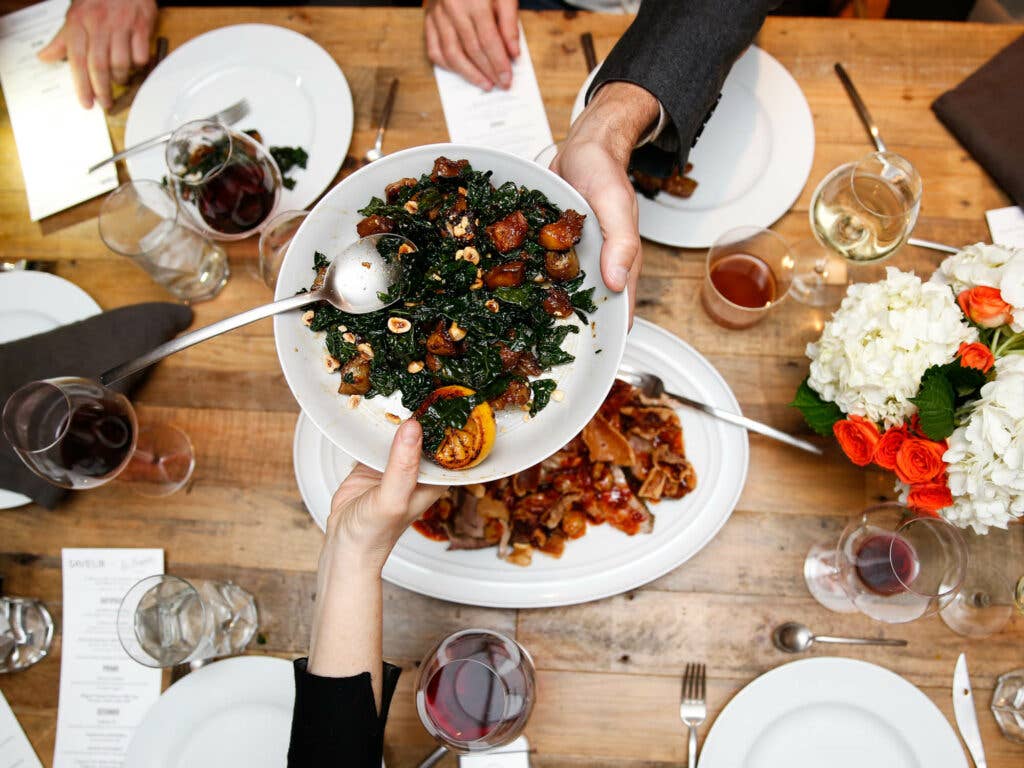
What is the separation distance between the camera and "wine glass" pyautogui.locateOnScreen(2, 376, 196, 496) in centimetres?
181

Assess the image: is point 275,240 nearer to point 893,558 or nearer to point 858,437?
point 858,437

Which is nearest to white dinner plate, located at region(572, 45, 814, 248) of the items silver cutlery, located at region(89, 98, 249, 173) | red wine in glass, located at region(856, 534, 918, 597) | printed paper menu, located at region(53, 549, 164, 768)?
red wine in glass, located at region(856, 534, 918, 597)

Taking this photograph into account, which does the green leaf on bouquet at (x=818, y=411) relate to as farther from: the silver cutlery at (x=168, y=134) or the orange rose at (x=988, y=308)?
the silver cutlery at (x=168, y=134)

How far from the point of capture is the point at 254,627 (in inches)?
77.1

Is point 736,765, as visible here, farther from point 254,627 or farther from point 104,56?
point 104,56

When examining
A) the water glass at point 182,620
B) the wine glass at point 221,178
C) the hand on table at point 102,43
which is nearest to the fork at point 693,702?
the water glass at point 182,620

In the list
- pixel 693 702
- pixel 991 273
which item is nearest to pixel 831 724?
pixel 693 702

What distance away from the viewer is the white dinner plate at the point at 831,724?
179cm

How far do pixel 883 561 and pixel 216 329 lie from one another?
1759 millimetres

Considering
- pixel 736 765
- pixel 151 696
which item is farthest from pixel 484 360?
pixel 151 696

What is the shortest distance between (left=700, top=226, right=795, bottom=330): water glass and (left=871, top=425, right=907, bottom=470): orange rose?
22.9 inches

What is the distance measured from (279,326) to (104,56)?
1.40 metres

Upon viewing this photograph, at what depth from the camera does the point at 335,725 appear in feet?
5.00

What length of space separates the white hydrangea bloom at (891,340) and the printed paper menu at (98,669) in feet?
6.37
